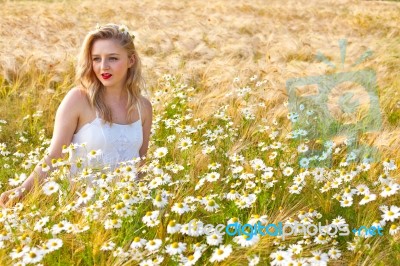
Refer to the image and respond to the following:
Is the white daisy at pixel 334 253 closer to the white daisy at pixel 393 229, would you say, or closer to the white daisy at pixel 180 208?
the white daisy at pixel 393 229

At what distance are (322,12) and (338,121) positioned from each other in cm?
1046

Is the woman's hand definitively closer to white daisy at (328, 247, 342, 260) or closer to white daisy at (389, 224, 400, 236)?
white daisy at (328, 247, 342, 260)

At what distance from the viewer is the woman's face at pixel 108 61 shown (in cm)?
369

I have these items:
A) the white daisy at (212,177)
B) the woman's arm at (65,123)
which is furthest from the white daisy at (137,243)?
the woman's arm at (65,123)

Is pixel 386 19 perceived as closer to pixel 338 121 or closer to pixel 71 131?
pixel 338 121

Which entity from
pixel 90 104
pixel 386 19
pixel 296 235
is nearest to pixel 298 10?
pixel 386 19

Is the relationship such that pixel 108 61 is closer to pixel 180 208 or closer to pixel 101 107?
pixel 101 107

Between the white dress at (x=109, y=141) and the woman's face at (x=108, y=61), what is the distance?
27 centimetres

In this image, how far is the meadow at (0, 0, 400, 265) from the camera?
252 cm

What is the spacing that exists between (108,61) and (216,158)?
0.97 meters

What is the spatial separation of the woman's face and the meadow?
60 centimetres

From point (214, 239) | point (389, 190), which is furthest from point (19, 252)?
point (389, 190)

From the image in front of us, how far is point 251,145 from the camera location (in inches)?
159

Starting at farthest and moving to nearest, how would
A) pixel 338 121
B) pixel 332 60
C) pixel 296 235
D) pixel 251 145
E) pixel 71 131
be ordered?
pixel 332 60
pixel 338 121
pixel 251 145
pixel 71 131
pixel 296 235
